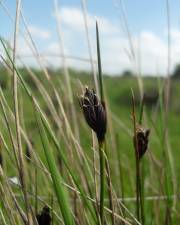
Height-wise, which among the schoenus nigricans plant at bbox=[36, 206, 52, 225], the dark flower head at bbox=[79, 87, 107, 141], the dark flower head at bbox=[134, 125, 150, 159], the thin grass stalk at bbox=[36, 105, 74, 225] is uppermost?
the dark flower head at bbox=[79, 87, 107, 141]

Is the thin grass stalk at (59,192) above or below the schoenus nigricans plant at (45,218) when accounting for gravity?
above

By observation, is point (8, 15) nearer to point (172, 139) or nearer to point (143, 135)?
point (143, 135)

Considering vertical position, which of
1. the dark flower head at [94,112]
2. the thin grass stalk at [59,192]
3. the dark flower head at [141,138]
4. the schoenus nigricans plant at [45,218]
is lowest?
the schoenus nigricans plant at [45,218]

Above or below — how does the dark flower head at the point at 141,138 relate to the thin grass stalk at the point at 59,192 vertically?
above

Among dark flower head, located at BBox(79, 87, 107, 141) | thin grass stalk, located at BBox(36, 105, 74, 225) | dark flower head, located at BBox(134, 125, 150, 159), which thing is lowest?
thin grass stalk, located at BBox(36, 105, 74, 225)

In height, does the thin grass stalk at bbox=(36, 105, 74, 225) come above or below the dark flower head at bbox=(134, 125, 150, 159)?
below

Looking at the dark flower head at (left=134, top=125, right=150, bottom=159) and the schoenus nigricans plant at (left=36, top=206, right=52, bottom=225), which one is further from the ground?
the dark flower head at (left=134, top=125, right=150, bottom=159)

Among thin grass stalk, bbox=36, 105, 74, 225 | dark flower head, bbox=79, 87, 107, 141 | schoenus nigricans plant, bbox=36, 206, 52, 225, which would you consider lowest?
schoenus nigricans plant, bbox=36, 206, 52, 225

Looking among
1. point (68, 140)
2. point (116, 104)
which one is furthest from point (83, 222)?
point (116, 104)

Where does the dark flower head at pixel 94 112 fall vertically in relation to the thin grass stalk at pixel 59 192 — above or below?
above
